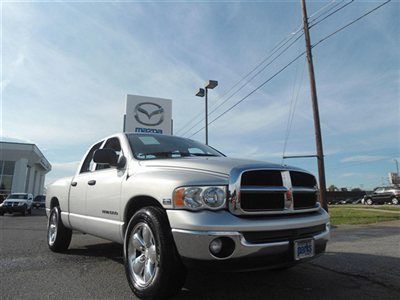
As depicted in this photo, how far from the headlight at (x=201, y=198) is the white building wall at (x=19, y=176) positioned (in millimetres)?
48336

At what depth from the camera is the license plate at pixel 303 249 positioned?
369 centimetres

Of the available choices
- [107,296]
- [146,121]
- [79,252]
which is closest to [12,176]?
[146,121]

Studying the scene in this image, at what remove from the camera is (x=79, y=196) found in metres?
6.00

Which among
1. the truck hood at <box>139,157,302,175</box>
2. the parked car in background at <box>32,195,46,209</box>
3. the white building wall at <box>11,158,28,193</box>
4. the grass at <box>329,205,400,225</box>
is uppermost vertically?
the white building wall at <box>11,158,28,193</box>

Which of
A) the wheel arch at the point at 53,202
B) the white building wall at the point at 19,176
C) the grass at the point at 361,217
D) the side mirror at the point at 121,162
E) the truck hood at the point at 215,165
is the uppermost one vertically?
the white building wall at the point at 19,176

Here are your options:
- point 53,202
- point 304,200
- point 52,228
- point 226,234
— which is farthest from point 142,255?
point 53,202

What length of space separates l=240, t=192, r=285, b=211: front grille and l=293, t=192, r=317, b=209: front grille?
237mm

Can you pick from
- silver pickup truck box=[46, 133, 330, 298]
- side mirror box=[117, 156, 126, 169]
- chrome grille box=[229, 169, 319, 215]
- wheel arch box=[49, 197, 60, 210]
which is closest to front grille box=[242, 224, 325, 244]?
silver pickup truck box=[46, 133, 330, 298]

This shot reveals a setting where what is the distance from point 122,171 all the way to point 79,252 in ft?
9.02

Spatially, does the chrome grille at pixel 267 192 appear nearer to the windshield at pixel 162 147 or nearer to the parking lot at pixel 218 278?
the parking lot at pixel 218 278

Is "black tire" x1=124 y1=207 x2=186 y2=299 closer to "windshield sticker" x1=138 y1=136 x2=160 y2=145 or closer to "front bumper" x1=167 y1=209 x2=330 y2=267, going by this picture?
"front bumper" x1=167 y1=209 x2=330 y2=267

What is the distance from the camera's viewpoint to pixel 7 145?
46.6 meters

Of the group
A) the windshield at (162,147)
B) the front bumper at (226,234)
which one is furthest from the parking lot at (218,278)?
the windshield at (162,147)

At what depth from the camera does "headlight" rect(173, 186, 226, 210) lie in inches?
140
